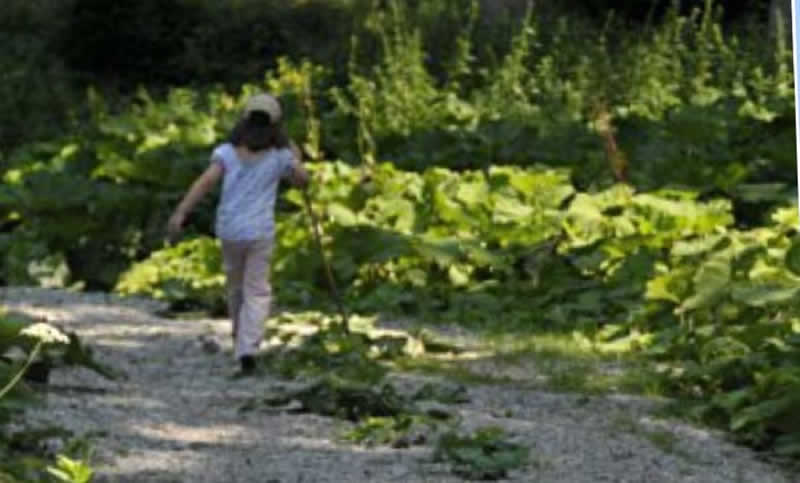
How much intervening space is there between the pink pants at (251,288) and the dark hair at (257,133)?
1.63 ft

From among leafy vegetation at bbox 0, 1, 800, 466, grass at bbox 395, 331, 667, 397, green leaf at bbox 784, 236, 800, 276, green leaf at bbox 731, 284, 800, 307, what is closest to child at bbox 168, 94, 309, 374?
leafy vegetation at bbox 0, 1, 800, 466

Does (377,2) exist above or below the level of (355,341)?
above

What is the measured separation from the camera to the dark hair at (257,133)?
37.6 feet

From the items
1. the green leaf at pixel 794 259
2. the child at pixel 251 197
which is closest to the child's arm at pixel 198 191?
the child at pixel 251 197

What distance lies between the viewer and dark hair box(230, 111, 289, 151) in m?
11.5

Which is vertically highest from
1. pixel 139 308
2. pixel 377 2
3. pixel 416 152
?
pixel 377 2

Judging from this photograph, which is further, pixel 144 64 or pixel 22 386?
pixel 144 64

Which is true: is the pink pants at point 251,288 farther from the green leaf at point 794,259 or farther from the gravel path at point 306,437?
the green leaf at point 794,259

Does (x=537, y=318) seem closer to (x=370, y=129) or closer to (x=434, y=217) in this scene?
(x=434, y=217)

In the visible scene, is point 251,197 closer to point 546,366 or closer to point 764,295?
point 546,366

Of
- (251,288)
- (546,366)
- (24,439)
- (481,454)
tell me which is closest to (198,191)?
(251,288)

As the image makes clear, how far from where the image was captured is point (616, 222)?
14609mm

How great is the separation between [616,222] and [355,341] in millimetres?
3019

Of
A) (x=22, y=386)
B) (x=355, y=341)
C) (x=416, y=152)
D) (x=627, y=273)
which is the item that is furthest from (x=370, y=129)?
(x=22, y=386)
